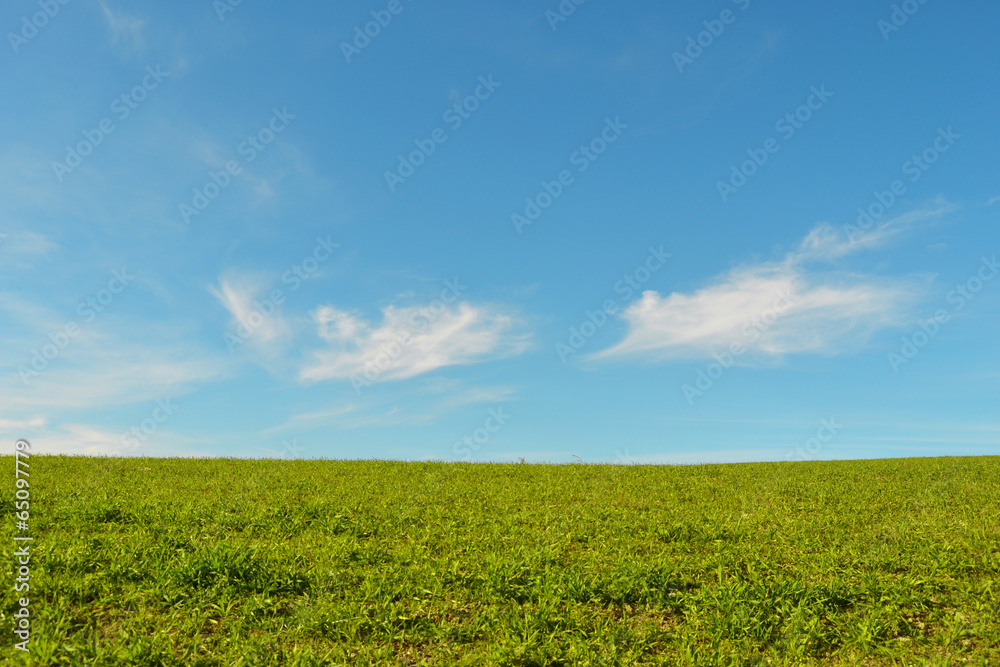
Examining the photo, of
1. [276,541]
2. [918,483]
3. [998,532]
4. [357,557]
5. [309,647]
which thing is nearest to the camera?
[309,647]

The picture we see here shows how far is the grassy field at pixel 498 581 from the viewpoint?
7.41 meters

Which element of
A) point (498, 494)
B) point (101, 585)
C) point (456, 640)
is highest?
point (498, 494)

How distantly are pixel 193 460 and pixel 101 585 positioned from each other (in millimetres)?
15178

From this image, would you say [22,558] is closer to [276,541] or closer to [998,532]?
[276,541]

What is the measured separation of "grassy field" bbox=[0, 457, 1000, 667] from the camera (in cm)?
741

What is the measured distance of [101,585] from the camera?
8.36 meters

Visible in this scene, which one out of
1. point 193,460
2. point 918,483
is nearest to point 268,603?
point 193,460

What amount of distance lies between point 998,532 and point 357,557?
12515 mm

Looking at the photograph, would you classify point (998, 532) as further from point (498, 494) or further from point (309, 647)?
point (309, 647)

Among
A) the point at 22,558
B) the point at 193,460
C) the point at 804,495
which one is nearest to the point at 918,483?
the point at 804,495

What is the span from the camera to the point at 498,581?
8727mm

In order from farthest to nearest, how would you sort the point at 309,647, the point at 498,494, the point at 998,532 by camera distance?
the point at 498,494 < the point at 998,532 < the point at 309,647

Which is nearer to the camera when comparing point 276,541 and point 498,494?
point 276,541

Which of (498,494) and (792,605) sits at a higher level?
(498,494)
